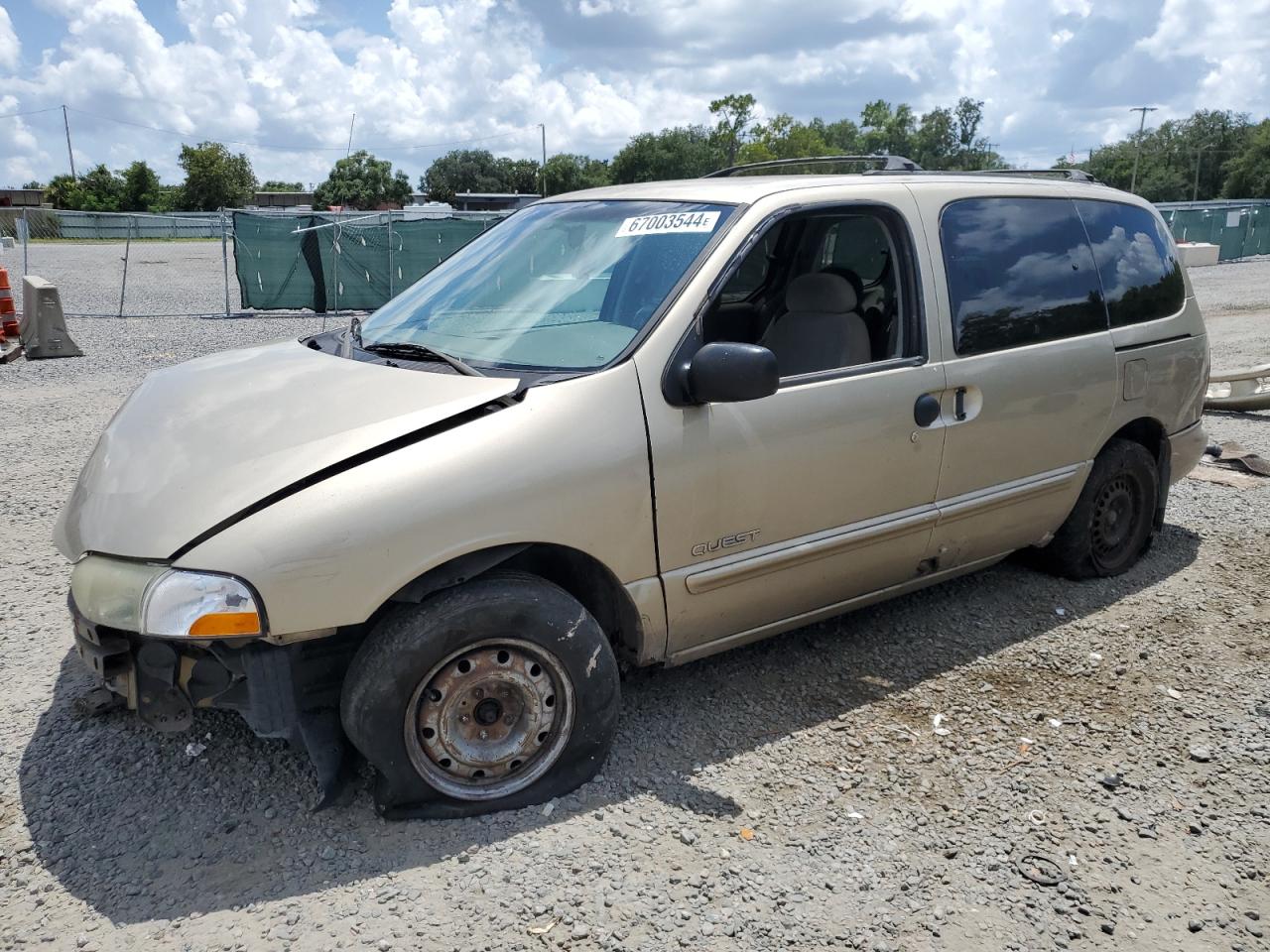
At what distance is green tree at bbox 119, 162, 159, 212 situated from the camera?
75.0 m

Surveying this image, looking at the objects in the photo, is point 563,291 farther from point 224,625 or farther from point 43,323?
point 43,323

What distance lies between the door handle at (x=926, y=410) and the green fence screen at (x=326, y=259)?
52.3ft

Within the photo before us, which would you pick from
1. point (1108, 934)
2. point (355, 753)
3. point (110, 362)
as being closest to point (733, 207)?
point (355, 753)

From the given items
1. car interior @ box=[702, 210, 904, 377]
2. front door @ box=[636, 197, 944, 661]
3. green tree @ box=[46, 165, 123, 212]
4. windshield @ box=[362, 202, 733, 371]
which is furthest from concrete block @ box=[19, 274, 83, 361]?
green tree @ box=[46, 165, 123, 212]

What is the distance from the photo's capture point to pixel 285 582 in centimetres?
261

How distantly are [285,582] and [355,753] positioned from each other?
2.72 ft

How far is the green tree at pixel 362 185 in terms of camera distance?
78.0 m

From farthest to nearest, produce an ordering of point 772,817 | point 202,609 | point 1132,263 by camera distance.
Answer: point 1132,263, point 772,817, point 202,609

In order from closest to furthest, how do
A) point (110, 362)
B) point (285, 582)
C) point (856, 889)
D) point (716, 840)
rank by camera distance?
1. point (285, 582)
2. point (856, 889)
3. point (716, 840)
4. point (110, 362)

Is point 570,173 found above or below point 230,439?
above

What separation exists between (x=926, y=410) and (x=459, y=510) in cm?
Result: 192

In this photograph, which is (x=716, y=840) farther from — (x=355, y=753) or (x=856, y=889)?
(x=355, y=753)

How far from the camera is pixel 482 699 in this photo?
2.99 meters

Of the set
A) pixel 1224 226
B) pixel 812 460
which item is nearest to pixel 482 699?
pixel 812 460
